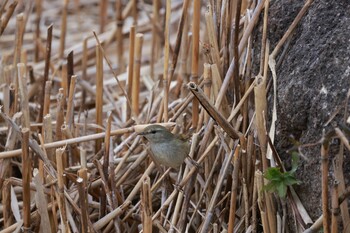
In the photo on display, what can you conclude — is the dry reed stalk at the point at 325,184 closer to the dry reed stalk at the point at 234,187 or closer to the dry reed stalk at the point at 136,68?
the dry reed stalk at the point at 234,187

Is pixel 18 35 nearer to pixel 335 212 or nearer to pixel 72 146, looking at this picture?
pixel 72 146

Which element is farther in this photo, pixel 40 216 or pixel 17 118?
pixel 17 118

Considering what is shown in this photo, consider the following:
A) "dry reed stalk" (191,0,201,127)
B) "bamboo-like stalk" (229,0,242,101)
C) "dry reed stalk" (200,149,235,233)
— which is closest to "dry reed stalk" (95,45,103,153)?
"dry reed stalk" (191,0,201,127)

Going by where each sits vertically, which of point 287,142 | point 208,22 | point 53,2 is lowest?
point 287,142

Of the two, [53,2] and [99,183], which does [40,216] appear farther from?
[53,2]

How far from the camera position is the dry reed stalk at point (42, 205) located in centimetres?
323

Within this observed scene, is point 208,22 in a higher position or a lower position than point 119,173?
higher

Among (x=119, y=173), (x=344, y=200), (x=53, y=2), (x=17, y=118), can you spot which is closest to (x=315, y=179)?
(x=344, y=200)

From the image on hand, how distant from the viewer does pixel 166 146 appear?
11.3 feet

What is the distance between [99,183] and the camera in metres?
3.72

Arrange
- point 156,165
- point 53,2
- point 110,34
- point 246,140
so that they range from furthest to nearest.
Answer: point 53,2
point 110,34
point 156,165
point 246,140

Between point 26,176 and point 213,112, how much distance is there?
0.85 meters

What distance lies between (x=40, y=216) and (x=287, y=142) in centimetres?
107

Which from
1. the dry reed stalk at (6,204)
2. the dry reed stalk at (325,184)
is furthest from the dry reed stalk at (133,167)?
the dry reed stalk at (325,184)
